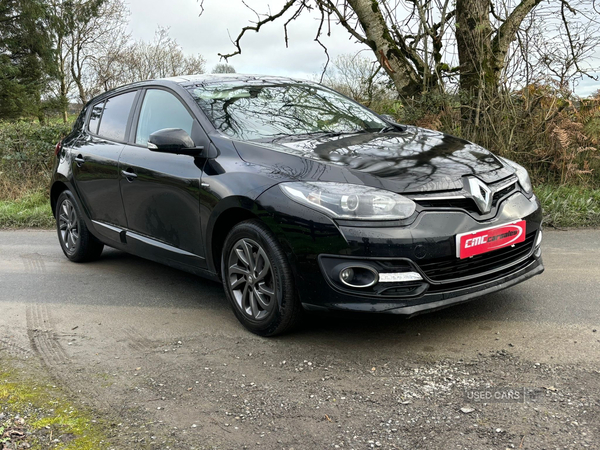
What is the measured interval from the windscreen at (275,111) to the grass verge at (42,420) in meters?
2.00

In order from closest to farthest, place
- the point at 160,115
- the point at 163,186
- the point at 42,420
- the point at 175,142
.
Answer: the point at 42,420
the point at 175,142
the point at 163,186
the point at 160,115

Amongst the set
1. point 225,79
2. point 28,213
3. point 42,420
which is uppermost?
point 225,79

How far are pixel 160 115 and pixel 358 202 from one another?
216cm

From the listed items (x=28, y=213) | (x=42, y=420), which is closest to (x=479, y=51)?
(x=28, y=213)

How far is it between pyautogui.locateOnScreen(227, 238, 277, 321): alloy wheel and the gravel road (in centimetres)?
21

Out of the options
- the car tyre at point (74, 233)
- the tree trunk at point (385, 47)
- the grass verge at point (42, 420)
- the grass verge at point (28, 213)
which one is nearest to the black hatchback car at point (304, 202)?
the car tyre at point (74, 233)

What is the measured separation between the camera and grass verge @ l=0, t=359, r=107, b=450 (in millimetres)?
2787

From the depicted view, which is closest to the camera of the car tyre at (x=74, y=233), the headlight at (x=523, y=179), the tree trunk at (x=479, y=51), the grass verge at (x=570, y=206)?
the headlight at (x=523, y=179)

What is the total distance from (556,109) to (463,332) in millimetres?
5609

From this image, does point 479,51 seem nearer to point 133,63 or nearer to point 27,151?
point 27,151

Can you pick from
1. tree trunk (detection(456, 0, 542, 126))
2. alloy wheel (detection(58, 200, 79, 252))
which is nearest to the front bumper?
alloy wheel (detection(58, 200, 79, 252))

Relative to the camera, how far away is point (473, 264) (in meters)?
3.64

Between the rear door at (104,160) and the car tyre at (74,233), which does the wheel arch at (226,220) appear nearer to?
the rear door at (104,160)

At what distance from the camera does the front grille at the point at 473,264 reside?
351 cm
